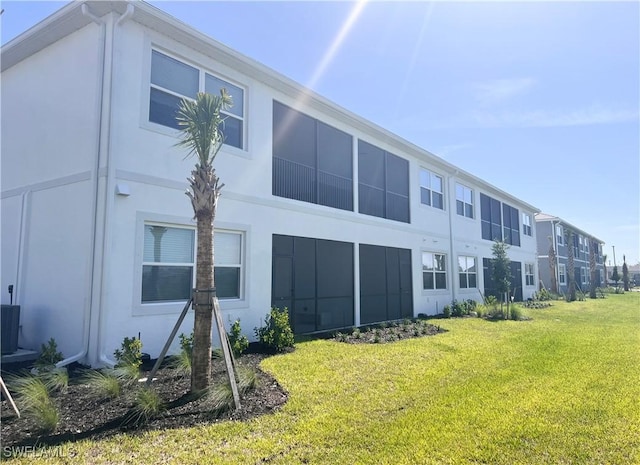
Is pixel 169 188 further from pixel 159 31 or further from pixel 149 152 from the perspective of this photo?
pixel 159 31

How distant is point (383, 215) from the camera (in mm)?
15766

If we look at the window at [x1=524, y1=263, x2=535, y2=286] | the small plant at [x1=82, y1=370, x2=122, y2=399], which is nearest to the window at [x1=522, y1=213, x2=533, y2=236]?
the window at [x1=524, y1=263, x2=535, y2=286]

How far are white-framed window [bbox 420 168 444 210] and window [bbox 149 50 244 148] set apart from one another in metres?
10.9

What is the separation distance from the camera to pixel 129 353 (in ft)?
23.3

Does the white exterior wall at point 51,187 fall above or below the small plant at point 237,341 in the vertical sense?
above

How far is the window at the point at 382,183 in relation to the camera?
1497 cm

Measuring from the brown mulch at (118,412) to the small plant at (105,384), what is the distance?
0.07m

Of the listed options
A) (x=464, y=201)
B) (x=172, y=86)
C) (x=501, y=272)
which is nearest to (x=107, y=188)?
(x=172, y=86)

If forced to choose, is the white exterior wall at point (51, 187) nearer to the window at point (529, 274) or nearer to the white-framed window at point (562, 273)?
the window at point (529, 274)

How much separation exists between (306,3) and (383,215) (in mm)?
8222

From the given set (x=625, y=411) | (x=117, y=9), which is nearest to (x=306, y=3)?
(x=117, y=9)

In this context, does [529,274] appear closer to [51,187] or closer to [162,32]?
[162,32]

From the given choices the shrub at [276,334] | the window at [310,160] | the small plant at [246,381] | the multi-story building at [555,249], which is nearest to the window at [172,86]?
the window at [310,160]

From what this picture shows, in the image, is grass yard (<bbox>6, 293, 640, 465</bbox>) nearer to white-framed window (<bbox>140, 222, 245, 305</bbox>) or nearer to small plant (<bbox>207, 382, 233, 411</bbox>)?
small plant (<bbox>207, 382, 233, 411</bbox>)
